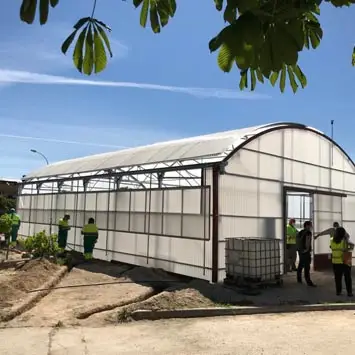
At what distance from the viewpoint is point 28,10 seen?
2025 millimetres

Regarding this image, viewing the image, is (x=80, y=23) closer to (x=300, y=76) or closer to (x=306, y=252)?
(x=300, y=76)

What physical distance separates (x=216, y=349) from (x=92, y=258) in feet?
33.5

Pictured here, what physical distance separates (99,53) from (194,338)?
20.5 feet

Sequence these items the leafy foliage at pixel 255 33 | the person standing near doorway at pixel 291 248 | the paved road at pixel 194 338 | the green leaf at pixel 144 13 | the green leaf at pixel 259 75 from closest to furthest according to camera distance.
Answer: the leafy foliage at pixel 255 33 < the green leaf at pixel 259 75 < the green leaf at pixel 144 13 < the paved road at pixel 194 338 < the person standing near doorway at pixel 291 248

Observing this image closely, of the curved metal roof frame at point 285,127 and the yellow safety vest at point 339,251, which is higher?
the curved metal roof frame at point 285,127

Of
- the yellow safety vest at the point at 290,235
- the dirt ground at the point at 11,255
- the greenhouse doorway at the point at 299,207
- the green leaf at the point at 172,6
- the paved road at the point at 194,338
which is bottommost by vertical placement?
the paved road at the point at 194,338

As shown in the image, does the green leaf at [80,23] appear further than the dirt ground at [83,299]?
No

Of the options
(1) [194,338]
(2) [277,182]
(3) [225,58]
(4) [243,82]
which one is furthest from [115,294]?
(3) [225,58]

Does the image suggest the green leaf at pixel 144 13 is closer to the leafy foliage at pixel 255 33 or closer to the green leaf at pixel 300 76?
the leafy foliage at pixel 255 33

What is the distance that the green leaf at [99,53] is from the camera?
7.43 ft

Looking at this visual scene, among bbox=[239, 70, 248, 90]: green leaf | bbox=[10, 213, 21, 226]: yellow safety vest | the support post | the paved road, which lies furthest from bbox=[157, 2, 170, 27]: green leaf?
bbox=[10, 213, 21, 226]: yellow safety vest

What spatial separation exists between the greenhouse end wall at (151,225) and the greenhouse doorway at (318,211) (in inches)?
157

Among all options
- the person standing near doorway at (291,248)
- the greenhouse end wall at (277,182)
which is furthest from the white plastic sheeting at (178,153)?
the person standing near doorway at (291,248)

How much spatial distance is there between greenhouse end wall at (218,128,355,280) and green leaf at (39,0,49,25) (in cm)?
1094
